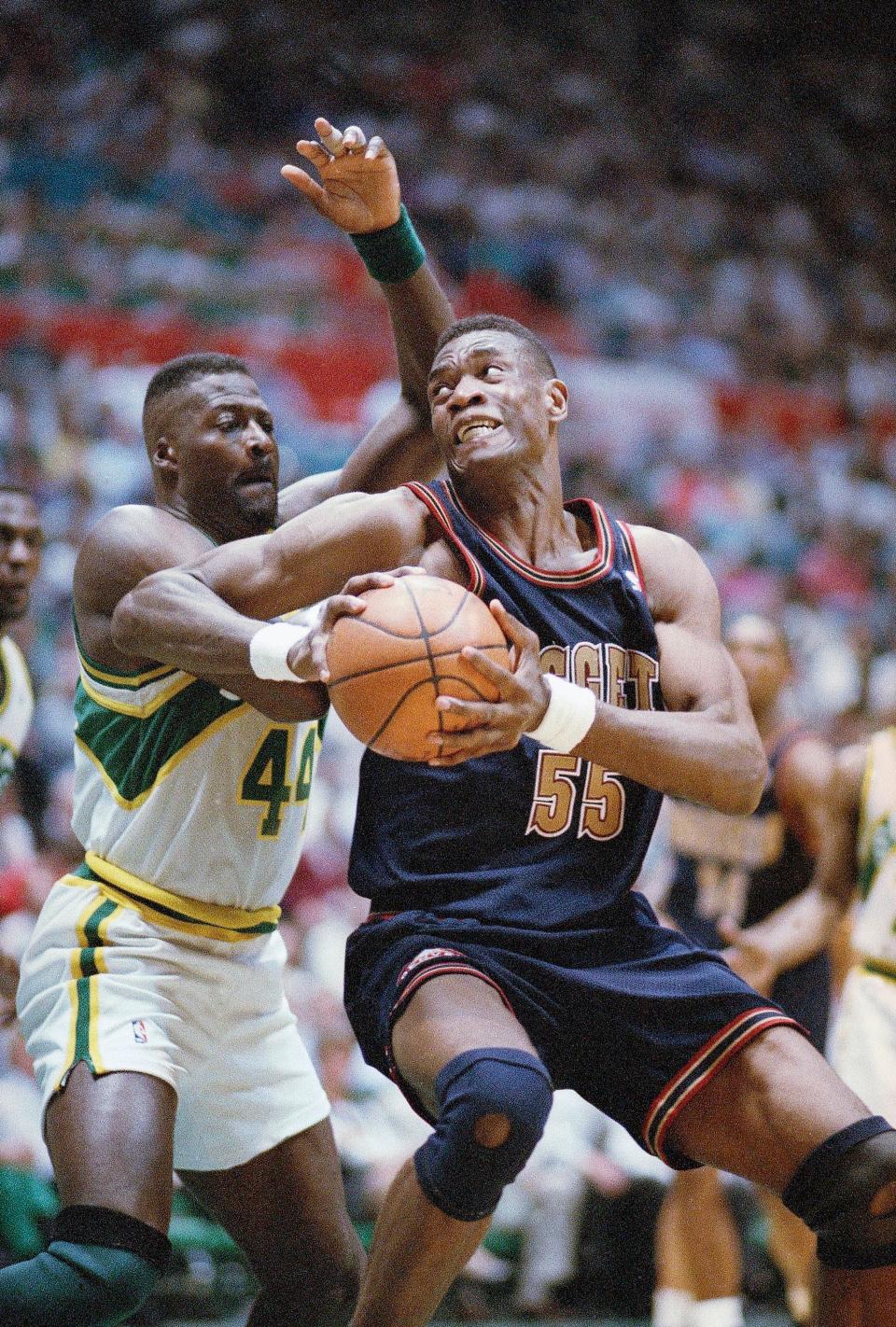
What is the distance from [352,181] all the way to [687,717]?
1781 millimetres

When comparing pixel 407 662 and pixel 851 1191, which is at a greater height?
pixel 407 662

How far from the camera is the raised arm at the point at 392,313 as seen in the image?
13.4 feet

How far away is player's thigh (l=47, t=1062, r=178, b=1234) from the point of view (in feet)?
10.0

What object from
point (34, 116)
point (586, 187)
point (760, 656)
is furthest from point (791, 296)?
point (760, 656)

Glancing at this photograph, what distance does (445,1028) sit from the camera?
2871 millimetres

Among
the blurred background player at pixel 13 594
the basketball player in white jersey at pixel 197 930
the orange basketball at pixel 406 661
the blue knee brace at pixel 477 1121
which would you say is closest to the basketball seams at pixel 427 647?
the orange basketball at pixel 406 661

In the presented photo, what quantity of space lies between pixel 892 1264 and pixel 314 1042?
378 centimetres

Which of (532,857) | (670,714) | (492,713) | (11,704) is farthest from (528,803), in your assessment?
(11,704)

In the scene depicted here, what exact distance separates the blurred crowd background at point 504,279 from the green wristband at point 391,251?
3.22 metres

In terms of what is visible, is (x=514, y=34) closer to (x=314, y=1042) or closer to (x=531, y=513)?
(x=314, y=1042)

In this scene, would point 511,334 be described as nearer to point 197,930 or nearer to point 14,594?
point 197,930

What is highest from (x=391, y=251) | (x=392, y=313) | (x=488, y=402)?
(x=391, y=251)

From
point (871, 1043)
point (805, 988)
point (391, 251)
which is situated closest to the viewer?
point (391, 251)

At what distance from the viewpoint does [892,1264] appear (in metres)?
3.00
